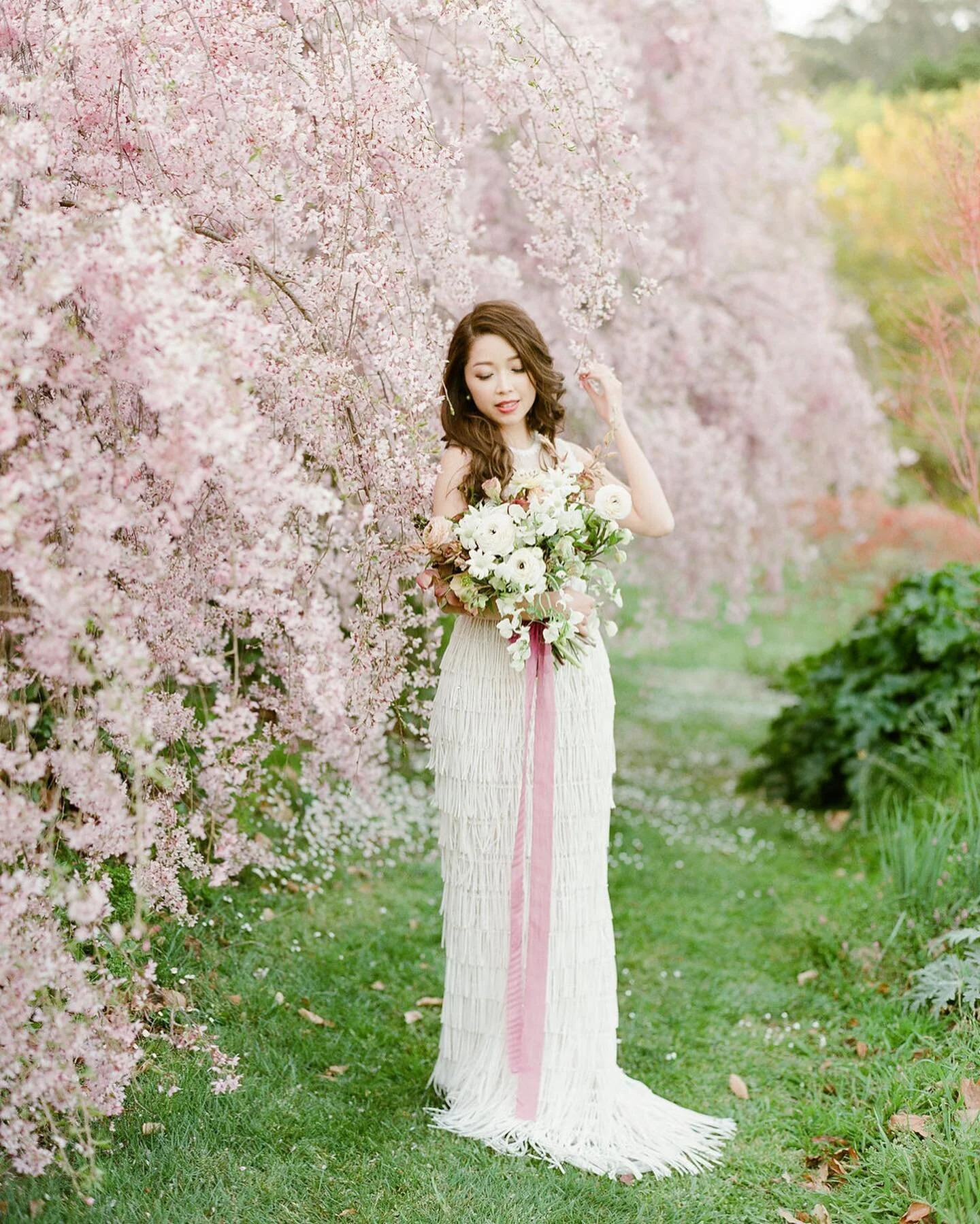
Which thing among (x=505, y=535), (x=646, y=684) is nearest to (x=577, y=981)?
(x=505, y=535)

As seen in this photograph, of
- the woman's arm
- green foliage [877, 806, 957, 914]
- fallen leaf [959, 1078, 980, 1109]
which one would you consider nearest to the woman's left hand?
the woman's arm

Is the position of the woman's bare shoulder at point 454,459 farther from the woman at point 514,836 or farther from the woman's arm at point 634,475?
the woman's arm at point 634,475

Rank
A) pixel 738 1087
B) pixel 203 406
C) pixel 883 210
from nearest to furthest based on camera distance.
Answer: pixel 203 406 < pixel 738 1087 < pixel 883 210

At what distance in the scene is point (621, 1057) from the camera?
12.8 ft

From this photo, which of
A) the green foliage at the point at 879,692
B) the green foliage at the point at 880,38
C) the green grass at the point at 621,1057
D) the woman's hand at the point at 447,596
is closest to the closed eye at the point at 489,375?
the woman's hand at the point at 447,596

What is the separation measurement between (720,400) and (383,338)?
5.06 meters

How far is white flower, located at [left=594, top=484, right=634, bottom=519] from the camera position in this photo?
3.04 m

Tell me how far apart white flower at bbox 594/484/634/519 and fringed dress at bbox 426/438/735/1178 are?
340 millimetres

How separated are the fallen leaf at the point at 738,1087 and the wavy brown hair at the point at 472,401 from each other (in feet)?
6.69

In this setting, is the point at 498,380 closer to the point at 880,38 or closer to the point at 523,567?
the point at 523,567

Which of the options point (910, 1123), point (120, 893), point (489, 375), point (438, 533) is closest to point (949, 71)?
point (489, 375)

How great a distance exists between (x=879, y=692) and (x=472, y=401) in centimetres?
382

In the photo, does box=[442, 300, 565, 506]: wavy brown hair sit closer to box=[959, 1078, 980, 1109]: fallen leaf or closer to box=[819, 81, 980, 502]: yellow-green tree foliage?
box=[959, 1078, 980, 1109]: fallen leaf

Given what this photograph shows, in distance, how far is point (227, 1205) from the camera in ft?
9.15
